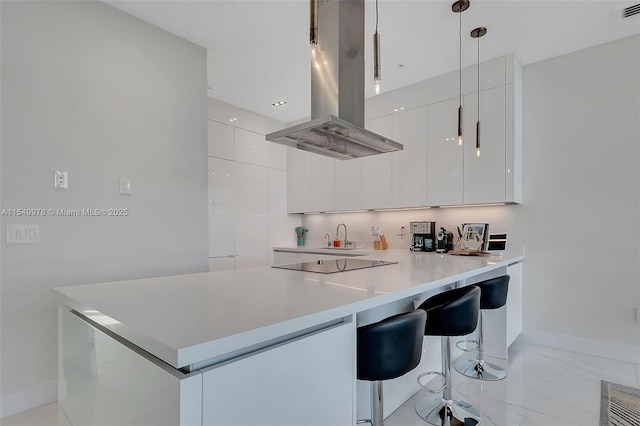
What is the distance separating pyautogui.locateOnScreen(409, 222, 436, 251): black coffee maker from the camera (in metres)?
3.60

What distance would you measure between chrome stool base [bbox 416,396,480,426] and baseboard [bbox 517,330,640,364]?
1546 millimetres

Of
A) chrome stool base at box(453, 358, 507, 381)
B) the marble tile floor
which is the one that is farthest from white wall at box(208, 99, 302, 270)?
chrome stool base at box(453, 358, 507, 381)

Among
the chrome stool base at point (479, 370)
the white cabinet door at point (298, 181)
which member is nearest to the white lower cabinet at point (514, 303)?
the chrome stool base at point (479, 370)

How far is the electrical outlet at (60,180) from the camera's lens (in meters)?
Result: 2.13

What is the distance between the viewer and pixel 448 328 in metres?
1.68

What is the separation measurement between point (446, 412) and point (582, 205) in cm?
231

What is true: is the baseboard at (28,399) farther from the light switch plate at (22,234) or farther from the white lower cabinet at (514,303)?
the white lower cabinet at (514,303)

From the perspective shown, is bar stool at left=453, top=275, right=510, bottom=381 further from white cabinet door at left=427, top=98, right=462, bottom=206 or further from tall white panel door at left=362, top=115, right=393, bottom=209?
tall white panel door at left=362, top=115, right=393, bottom=209

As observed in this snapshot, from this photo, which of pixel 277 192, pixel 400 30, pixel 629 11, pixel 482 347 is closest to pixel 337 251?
pixel 277 192

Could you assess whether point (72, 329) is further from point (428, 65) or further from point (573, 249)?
point (573, 249)

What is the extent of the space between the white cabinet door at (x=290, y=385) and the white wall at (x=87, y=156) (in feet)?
6.55

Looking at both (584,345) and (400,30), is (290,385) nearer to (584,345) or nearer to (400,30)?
(400,30)

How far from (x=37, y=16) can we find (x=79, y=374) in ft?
7.33

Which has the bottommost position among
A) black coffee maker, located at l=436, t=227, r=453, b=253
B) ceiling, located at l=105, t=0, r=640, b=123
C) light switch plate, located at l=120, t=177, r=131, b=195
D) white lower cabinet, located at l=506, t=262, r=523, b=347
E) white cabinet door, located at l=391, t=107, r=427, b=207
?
white lower cabinet, located at l=506, t=262, r=523, b=347
